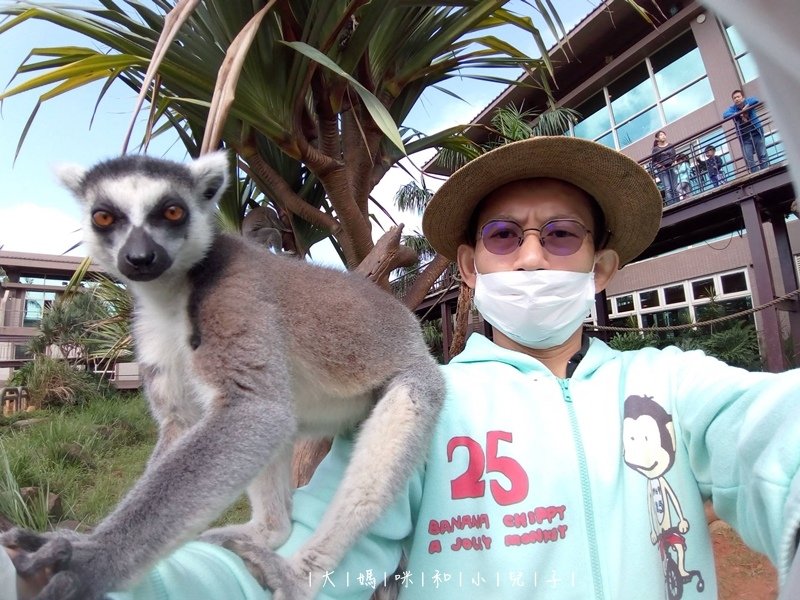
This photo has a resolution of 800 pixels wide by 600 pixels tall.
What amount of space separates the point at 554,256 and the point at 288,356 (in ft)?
3.63

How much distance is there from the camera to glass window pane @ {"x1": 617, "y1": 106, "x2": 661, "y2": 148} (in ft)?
37.6

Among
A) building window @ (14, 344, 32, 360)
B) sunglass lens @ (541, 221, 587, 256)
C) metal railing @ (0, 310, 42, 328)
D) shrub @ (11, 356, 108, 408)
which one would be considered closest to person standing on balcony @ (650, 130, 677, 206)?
sunglass lens @ (541, 221, 587, 256)

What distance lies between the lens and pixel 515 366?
189 cm

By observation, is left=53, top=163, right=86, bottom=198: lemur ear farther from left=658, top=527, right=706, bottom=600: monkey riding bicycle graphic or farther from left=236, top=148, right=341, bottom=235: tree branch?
left=658, top=527, right=706, bottom=600: monkey riding bicycle graphic

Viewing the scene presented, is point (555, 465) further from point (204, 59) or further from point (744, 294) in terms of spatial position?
point (744, 294)

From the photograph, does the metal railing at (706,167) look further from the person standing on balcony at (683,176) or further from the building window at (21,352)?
the building window at (21,352)

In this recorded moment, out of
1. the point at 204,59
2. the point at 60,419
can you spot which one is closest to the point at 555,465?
the point at 204,59

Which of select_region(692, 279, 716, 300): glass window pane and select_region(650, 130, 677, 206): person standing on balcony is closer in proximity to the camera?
select_region(650, 130, 677, 206): person standing on balcony

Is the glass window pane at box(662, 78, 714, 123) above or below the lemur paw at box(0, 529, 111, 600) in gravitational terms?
above

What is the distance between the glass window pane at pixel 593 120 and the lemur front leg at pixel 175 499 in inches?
500

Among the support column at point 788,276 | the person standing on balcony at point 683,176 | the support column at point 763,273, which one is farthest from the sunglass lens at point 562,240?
the person standing on balcony at point 683,176

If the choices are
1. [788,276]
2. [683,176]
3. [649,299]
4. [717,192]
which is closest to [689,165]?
[683,176]

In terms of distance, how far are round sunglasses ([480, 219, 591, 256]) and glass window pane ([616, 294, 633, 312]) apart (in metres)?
11.9

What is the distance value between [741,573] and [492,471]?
443cm
